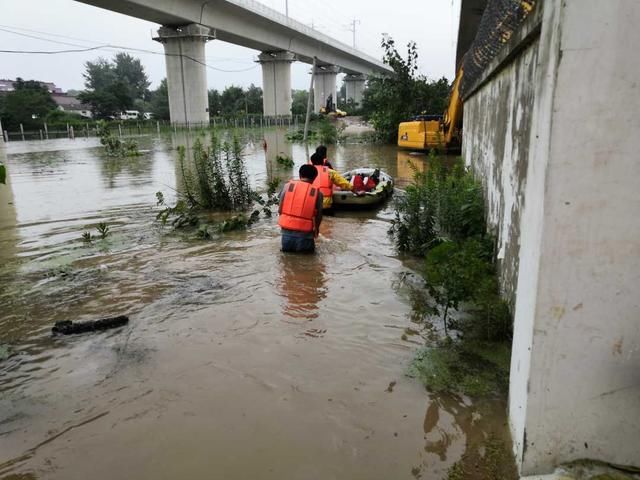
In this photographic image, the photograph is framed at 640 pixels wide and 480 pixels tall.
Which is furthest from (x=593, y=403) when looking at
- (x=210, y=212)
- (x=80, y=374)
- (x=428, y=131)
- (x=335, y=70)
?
(x=335, y=70)

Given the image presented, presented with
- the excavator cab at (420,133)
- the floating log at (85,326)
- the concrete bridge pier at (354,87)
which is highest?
the concrete bridge pier at (354,87)

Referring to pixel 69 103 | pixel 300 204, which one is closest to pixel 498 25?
pixel 300 204

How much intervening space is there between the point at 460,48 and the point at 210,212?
13.0m

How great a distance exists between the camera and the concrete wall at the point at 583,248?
2.21 metres

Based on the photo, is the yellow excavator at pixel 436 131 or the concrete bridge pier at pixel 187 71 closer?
the yellow excavator at pixel 436 131

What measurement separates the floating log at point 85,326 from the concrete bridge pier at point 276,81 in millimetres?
49859

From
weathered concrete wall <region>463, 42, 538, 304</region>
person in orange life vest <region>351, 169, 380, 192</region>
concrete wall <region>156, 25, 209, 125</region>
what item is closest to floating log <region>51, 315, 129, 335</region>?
weathered concrete wall <region>463, 42, 538, 304</region>

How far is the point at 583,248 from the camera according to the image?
92.3 inches

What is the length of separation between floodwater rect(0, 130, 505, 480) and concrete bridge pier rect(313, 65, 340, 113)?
211 ft

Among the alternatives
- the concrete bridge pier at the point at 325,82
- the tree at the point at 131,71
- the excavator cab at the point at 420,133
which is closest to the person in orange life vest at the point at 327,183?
the excavator cab at the point at 420,133

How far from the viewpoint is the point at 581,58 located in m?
2.21

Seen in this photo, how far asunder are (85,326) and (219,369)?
1674 millimetres

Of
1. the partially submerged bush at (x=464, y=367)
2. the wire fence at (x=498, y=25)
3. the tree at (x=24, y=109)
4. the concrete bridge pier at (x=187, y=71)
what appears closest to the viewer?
the wire fence at (x=498, y=25)

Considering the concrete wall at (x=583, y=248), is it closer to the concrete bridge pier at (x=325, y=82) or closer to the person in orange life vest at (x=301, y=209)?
the person in orange life vest at (x=301, y=209)
